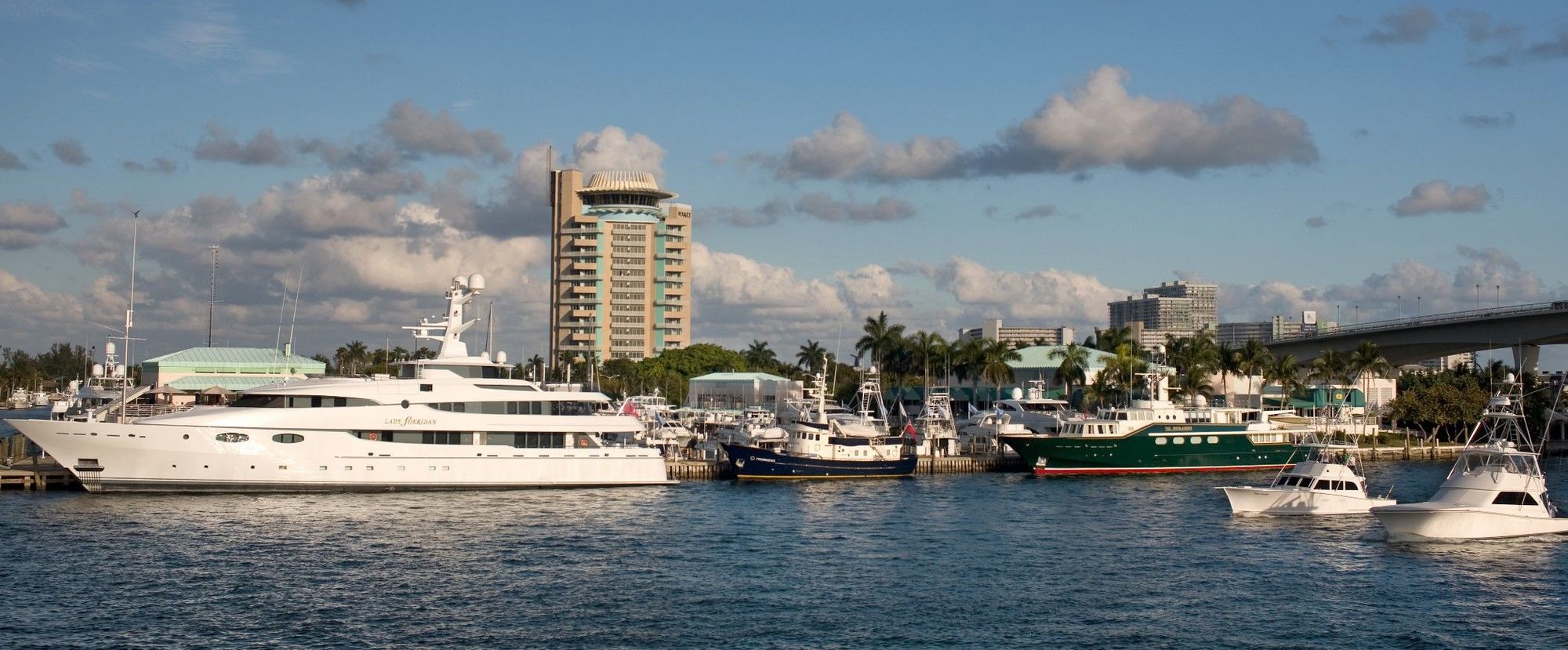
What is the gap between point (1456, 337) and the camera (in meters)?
119

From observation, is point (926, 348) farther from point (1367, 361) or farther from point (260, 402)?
point (260, 402)

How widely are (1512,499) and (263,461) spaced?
2057 inches

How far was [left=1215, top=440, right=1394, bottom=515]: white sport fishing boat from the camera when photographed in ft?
191

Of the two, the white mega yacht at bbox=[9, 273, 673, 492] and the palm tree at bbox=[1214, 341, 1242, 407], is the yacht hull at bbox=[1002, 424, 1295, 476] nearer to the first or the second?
the white mega yacht at bbox=[9, 273, 673, 492]

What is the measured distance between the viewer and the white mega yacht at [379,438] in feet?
198

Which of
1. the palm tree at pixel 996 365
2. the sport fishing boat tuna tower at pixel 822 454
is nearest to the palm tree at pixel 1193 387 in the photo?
the palm tree at pixel 996 365

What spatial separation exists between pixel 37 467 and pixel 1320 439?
87.1 meters

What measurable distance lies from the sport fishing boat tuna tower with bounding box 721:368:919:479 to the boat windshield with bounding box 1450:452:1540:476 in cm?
3510

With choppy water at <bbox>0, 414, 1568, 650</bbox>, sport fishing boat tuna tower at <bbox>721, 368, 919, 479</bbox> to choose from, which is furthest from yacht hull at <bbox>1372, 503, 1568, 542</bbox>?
sport fishing boat tuna tower at <bbox>721, 368, 919, 479</bbox>

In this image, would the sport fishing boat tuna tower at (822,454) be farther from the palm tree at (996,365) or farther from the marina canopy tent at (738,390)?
the marina canopy tent at (738,390)

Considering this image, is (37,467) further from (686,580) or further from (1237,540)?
(1237,540)

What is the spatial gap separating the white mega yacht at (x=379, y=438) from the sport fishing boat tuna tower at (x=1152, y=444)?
100 feet

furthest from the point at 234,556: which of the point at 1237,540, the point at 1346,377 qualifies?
→ the point at 1346,377

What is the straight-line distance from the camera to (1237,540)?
52156 mm
